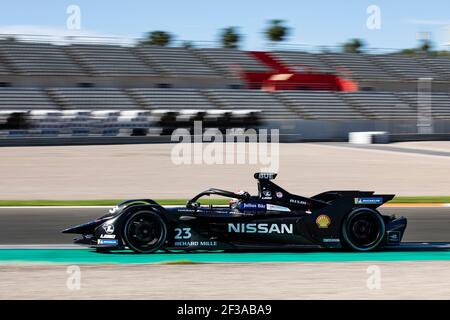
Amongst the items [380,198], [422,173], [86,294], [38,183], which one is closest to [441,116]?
[422,173]

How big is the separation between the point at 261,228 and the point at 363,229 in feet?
4.04

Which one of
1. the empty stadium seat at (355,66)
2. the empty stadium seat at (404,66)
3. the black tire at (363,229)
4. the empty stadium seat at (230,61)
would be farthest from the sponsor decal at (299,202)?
the empty stadium seat at (404,66)

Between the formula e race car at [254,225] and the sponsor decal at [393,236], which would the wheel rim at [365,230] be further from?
the sponsor decal at [393,236]

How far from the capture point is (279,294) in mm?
6555

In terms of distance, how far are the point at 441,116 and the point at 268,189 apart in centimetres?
4414

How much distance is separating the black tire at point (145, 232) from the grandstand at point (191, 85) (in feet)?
92.1

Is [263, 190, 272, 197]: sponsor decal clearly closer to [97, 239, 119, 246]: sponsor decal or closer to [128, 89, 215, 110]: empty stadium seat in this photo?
[97, 239, 119, 246]: sponsor decal

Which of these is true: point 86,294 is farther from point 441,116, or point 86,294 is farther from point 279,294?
point 441,116

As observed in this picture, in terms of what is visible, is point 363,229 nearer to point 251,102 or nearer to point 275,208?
point 275,208

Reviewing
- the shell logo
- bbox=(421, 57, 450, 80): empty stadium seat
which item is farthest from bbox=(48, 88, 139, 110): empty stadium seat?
the shell logo

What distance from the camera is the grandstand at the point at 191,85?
1608 inches

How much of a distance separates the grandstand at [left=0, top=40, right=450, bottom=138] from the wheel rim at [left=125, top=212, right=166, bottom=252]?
28.1 meters

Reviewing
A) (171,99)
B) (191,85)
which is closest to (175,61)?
(191,85)

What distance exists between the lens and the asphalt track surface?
10.2 meters
